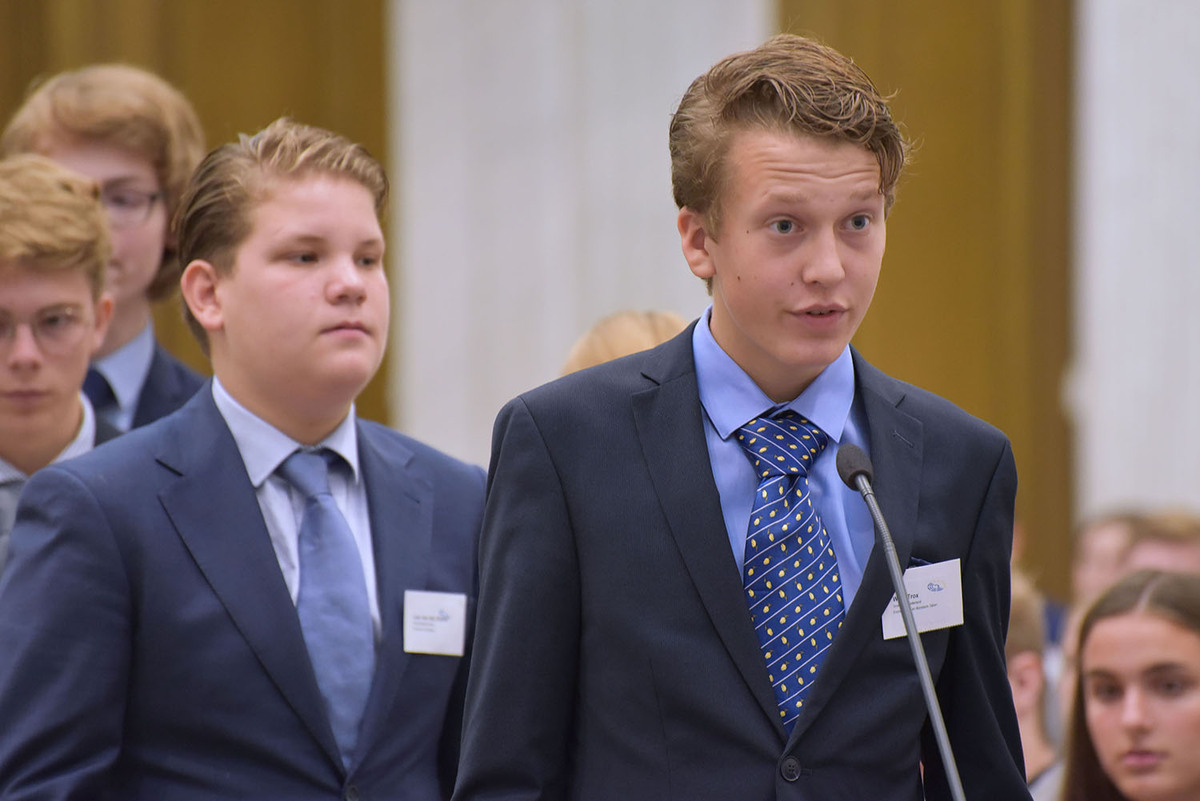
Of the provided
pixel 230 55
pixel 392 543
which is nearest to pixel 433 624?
pixel 392 543

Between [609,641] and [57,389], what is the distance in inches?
53.6

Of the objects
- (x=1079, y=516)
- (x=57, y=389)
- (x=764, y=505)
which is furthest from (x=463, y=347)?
(x=764, y=505)

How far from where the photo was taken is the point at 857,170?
1820mm

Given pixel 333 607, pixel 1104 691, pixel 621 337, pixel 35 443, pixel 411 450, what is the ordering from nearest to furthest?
1. pixel 333 607
2. pixel 411 450
3. pixel 35 443
4. pixel 621 337
5. pixel 1104 691

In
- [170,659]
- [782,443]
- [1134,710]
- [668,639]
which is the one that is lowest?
[1134,710]

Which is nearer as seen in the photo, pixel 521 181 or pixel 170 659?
pixel 170 659

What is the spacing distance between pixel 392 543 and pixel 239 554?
0.25 meters

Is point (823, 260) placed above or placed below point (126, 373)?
above

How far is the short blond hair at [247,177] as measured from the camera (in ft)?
8.14

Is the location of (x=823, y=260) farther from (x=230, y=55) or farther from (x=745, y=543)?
(x=230, y=55)

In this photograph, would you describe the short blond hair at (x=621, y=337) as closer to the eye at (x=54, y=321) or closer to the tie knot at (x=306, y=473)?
the tie knot at (x=306, y=473)

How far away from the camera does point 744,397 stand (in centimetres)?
192

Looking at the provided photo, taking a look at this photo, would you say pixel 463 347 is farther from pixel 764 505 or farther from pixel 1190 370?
pixel 764 505

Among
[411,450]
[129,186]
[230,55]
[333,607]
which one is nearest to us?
[333,607]
